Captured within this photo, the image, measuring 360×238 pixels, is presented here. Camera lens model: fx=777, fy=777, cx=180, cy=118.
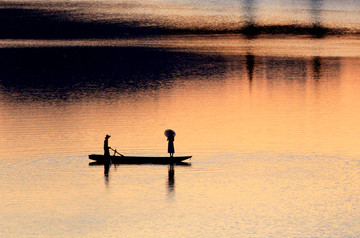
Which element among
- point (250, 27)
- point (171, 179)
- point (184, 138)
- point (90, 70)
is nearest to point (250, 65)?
point (90, 70)

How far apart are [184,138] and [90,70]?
31.8 metres

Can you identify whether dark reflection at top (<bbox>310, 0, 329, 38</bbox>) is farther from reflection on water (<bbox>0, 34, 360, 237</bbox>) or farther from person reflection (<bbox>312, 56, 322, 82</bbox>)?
reflection on water (<bbox>0, 34, 360, 237</bbox>)

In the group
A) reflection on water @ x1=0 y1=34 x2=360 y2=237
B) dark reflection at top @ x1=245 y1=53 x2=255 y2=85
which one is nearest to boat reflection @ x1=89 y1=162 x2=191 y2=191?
reflection on water @ x1=0 y1=34 x2=360 y2=237

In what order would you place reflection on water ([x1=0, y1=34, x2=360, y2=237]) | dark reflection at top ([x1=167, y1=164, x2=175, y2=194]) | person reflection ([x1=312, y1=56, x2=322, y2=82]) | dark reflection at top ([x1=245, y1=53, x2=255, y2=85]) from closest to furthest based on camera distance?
reflection on water ([x1=0, y1=34, x2=360, y2=237]) → dark reflection at top ([x1=167, y1=164, x2=175, y2=194]) → dark reflection at top ([x1=245, y1=53, x2=255, y2=85]) → person reflection ([x1=312, y1=56, x2=322, y2=82])

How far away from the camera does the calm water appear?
89.5ft

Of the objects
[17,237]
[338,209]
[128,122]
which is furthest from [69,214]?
[128,122]

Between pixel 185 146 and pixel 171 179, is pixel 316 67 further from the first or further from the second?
pixel 171 179

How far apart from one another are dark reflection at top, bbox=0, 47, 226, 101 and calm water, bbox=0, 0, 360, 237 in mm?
164

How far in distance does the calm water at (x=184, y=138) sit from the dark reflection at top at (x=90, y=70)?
0.16 meters

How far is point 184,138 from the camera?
133 ft

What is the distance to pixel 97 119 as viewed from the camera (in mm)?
45812

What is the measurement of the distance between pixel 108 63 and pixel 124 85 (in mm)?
13620

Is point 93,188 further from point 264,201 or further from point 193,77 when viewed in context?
point 193,77

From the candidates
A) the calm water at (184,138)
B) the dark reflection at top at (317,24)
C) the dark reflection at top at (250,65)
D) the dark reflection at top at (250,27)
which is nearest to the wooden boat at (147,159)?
the calm water at (184,138)
